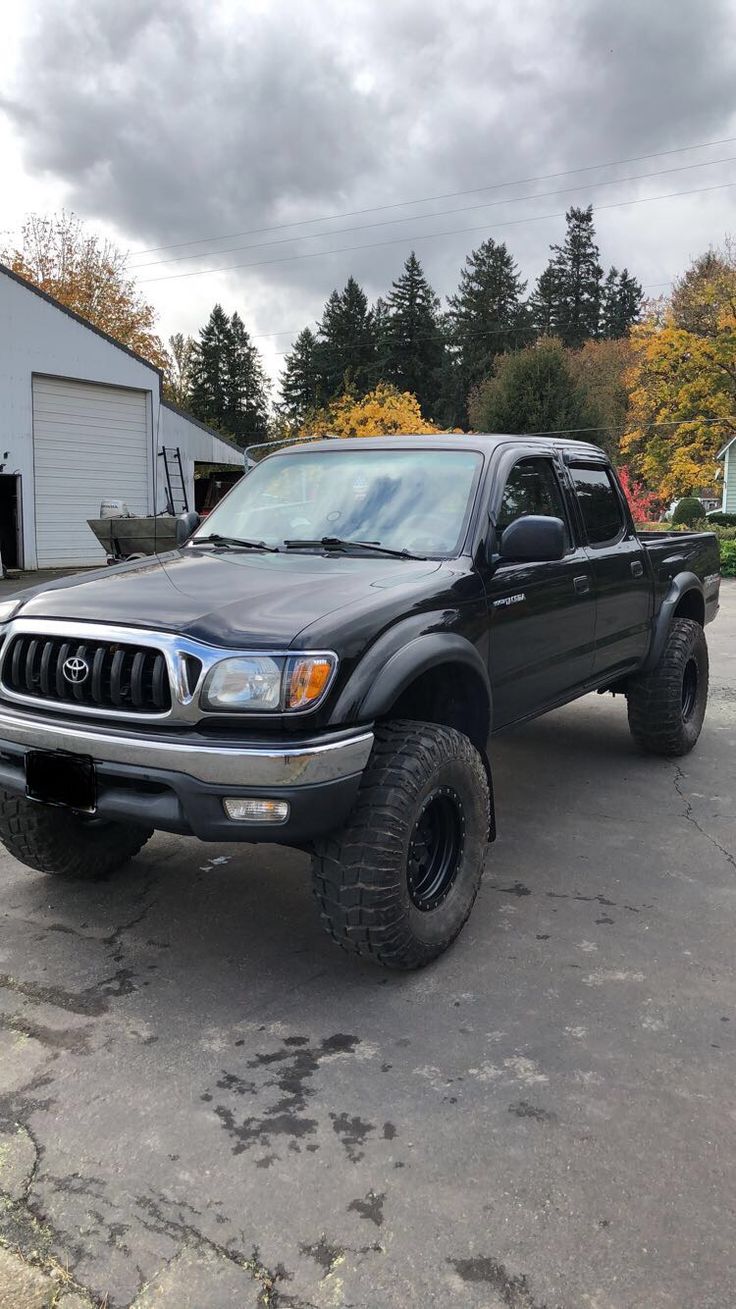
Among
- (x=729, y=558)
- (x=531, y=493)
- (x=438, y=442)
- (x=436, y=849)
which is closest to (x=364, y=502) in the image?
(x=438, y=442)

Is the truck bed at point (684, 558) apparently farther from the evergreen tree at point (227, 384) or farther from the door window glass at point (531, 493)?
the evergreen tree at point (227, 384)

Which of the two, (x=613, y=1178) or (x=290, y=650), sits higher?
(x=290, y=650)

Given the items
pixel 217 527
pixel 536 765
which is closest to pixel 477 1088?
pixel 217 527

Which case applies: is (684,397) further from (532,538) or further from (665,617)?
(532,538)

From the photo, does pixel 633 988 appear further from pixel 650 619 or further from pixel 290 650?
pixel 650 619

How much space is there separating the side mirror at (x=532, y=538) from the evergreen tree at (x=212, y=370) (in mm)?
64673

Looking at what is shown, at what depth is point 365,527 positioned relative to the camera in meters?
3.93

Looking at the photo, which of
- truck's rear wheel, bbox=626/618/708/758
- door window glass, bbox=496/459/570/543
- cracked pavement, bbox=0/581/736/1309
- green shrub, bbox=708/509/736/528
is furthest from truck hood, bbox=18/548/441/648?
green shrub, bbox=708/509/736/528

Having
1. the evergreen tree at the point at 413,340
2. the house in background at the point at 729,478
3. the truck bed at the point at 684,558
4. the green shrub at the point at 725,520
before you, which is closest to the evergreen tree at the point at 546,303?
the evergreen tree at the point at 413,340

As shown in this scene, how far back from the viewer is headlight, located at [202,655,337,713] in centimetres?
277

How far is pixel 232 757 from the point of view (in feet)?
8.91

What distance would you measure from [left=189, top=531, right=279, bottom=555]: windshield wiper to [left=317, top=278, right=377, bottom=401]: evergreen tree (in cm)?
6206

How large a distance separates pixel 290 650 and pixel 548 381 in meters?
43.9

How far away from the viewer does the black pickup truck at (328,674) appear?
2785 mm
